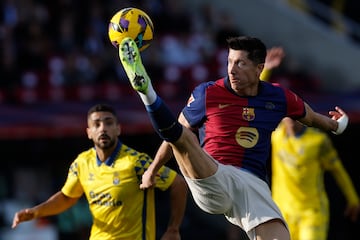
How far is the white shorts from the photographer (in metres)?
8.14

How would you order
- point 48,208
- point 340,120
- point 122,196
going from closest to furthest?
point 340,120
point 122,196
point 48,208

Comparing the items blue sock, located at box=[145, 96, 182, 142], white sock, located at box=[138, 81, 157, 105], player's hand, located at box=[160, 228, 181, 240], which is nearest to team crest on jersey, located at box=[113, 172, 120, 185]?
player's hand, located at box=[160, 228, 181, 240]

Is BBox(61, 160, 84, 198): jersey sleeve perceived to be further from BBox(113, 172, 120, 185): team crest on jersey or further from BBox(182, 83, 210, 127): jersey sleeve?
BBox(182, 83, 210, 127): jersey sleeve

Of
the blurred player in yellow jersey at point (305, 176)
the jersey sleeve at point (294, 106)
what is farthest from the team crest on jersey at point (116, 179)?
the blurred player in yellow jersey at point (305, 176)

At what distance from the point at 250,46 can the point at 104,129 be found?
1.72 m

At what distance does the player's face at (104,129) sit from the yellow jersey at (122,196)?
0.12 metres

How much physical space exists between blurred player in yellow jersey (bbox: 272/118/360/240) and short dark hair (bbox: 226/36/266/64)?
3.85 metres

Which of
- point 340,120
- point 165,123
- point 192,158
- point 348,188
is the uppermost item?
point 165,123

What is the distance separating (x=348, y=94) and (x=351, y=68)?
10.5 feet

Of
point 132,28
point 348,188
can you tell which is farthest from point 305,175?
point 132,28

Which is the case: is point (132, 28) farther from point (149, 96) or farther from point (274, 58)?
point (274, 58)

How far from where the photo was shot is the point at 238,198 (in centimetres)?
831

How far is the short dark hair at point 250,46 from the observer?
332 inches

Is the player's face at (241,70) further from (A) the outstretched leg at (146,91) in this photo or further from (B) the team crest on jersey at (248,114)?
(A) the outstretched leg at (146,91)
